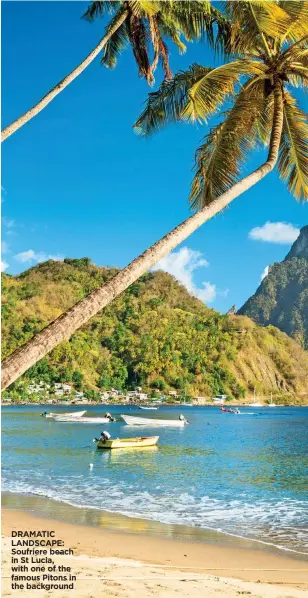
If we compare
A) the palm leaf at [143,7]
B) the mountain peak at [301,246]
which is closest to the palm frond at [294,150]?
the palm leaf at [143,7]

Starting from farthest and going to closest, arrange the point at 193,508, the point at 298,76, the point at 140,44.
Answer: the point at 193,508, the point at 140,44, the point at 298,76

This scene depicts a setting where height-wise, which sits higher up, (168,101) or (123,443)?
(168,101)

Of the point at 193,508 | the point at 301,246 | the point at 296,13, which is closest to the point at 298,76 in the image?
the point at 296,13

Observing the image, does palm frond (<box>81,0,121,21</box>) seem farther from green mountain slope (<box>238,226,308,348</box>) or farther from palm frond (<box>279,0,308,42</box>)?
green mountain slope (<box>238,226,308,348</box>)

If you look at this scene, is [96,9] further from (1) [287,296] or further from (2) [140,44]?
(1) [287,296]

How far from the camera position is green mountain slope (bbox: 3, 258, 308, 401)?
→ 9531cm

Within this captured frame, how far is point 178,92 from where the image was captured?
7.91 metres

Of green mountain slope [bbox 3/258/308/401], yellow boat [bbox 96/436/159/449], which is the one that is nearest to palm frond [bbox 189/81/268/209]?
yellow boat [bbox 96/436/159/449]

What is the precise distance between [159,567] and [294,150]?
220 inches

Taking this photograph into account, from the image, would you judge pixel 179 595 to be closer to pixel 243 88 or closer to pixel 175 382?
pixel 243 88

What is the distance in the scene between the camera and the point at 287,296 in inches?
6535

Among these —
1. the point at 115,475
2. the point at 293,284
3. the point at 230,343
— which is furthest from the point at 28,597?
the point at 293,284

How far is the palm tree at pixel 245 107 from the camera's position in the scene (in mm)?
5902

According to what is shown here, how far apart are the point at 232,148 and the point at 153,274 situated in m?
130
